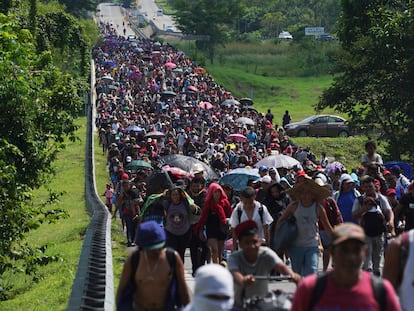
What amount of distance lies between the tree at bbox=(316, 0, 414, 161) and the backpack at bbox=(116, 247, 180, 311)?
2582 centimetres

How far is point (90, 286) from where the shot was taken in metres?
11.2

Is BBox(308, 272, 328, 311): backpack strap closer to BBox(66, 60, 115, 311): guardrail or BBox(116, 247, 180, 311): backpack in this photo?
BBox(116, 247, 180, 311): backpack

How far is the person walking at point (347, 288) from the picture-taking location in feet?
19.7

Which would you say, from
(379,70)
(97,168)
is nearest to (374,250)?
(379,70)

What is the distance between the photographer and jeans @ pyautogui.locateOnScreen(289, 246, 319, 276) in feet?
36.2

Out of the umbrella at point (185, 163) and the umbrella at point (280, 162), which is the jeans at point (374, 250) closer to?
the umbrella at point (185, 163)

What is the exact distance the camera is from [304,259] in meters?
11.1

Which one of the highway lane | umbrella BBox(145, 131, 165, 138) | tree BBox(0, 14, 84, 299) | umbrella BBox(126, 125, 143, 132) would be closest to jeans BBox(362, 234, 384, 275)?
tree BBox(0, 14, 84, 299)

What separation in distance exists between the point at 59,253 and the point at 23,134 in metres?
3.60

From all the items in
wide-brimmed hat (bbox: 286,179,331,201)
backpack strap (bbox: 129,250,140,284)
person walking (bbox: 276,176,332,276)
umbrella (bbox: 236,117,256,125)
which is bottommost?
umbrella (bbox: 236,117,256,125)

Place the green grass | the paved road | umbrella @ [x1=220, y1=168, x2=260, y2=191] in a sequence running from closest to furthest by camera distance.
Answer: the green grass → umbrella @ [x1=220, y1=168, x2=260, y2=191] → the paved road

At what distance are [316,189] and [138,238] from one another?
12.8 feet

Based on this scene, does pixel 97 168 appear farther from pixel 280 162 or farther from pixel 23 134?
pixel 23 134

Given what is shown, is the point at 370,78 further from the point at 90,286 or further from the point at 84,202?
the point at 90,286
